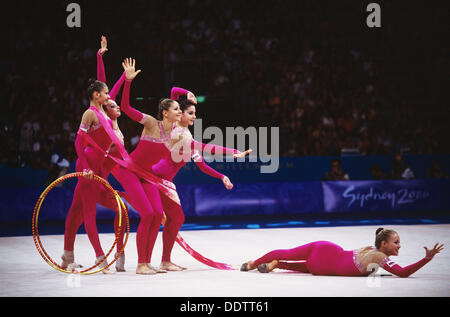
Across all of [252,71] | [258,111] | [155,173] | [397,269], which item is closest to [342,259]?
[397,269]

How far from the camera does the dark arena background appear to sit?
11.2m

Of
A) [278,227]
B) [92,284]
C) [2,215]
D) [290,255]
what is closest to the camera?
[92,284]

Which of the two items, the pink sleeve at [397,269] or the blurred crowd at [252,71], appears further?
the blurred crowd at [252,71]

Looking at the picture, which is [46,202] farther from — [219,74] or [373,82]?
[373,82]

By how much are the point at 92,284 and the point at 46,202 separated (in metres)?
6.47

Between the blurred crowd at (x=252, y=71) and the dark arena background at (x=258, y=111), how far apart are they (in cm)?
4

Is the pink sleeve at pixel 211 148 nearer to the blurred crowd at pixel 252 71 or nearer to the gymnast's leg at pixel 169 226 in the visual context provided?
the gymnast's leg at pixel 169 226

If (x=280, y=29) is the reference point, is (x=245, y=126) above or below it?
below

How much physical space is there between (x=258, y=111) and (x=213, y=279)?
10145mm

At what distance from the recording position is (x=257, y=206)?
12.4m

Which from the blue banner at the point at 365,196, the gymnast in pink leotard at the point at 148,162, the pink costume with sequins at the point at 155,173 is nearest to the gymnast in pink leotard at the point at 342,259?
the pink costume with sequins at the point at 155,173

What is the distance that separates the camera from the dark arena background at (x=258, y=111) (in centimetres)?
1122

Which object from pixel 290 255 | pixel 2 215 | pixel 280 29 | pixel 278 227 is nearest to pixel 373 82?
pixel 280 29

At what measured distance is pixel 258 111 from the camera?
51.3 feet
